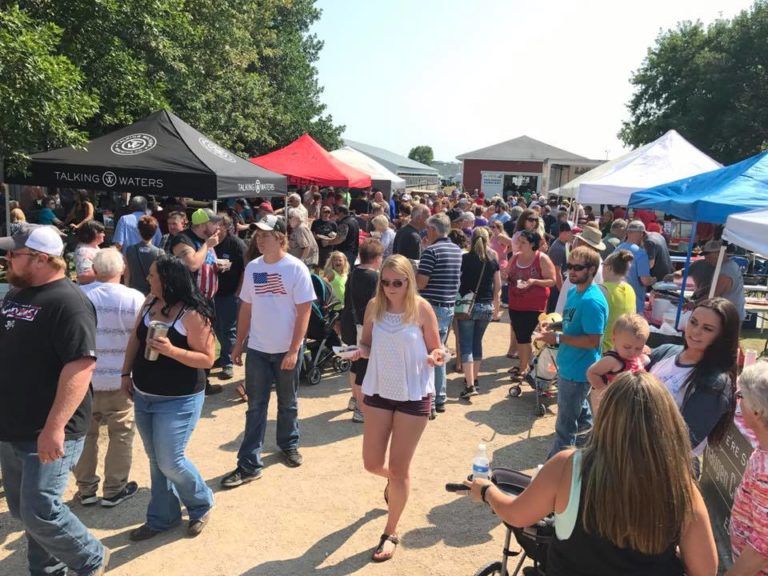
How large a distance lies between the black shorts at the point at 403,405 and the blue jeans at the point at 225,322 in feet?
11.4

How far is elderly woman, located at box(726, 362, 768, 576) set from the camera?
2283 mm

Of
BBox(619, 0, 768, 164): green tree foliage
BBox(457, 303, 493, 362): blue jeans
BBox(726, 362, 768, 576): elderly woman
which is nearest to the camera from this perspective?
BBox(726, 362, 768, 576): elderly woman

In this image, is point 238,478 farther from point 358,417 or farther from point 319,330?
point 319,330

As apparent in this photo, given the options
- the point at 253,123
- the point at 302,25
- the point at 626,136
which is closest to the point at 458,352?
the point at 253,123

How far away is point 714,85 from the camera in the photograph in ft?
99.2

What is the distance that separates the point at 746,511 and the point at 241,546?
2.76m

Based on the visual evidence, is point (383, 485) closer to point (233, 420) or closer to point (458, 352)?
point (233, 420)

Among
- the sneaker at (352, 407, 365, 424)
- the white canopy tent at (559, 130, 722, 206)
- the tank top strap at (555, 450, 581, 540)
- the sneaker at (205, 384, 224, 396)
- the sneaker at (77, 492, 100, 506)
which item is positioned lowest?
the sneaker at (77, 492, 100, 506)

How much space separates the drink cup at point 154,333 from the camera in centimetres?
327

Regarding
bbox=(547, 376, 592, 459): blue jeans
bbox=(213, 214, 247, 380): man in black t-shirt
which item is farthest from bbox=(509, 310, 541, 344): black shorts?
bbox=(213, 214, 247, 380): man in black t-shirt

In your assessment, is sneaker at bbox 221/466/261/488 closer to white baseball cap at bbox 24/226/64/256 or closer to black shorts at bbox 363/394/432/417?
black shorts at bbox 363/394/432/417

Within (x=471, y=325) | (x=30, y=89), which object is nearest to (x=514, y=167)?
(x=471, y=325)

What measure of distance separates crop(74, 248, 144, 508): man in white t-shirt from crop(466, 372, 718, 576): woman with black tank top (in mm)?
3066

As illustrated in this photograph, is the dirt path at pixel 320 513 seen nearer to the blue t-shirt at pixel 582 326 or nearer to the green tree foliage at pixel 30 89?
the blue t-shirt at pixel 582 326
